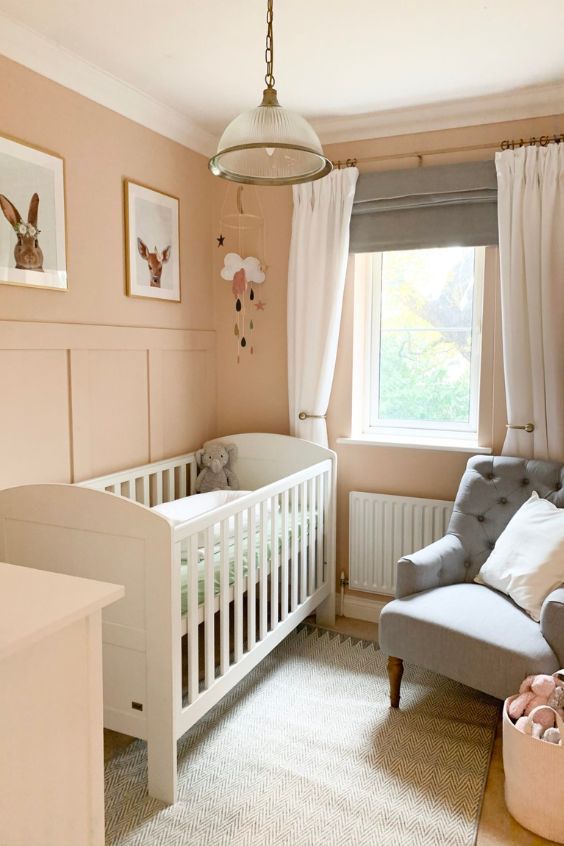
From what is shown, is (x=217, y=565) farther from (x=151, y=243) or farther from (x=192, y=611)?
(x=151, y=243)

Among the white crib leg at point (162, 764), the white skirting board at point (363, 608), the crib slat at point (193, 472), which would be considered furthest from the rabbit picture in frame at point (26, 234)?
the white skirting board at point (363, 608)

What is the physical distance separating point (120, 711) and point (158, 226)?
2044mm

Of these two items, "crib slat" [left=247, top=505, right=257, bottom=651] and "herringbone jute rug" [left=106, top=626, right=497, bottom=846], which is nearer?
"herringbone jute rug" [left=106, top=626, right=497, bottom=846]

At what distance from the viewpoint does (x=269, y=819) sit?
75.4 inches

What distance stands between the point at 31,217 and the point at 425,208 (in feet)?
5.59

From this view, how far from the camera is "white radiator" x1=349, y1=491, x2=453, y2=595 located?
123 inches

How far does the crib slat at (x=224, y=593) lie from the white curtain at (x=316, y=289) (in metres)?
1.13

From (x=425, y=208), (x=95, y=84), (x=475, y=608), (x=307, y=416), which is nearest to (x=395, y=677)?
(x=475, y=608)

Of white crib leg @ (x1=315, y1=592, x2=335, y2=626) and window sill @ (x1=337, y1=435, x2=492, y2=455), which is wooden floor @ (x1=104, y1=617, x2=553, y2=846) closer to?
white crib leg @ (x1=315, y1=592, x2=335, y2=626)

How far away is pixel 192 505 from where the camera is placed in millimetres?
2805

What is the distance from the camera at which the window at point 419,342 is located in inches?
124

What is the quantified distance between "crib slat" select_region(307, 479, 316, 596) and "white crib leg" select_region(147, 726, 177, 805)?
120cm

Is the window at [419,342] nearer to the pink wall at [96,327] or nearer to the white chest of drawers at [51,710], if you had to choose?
the pink wall at [96,327]

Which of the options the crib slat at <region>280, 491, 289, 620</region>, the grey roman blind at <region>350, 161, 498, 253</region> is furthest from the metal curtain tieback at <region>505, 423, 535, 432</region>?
the crib slat at <region>280, 491, 289, 620</region>
